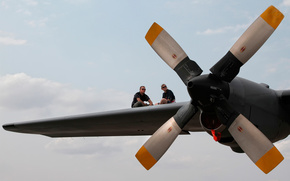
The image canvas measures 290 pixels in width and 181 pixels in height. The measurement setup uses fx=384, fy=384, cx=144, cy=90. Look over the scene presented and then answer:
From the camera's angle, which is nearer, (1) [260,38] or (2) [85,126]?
(1) [260,38]

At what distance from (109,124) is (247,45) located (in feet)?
24.9

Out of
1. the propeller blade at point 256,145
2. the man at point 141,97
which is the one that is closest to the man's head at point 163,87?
the man at point 141,97

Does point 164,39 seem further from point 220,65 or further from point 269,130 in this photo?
point 269,130

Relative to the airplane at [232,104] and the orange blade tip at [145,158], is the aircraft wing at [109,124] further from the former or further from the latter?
the orange blade tip at [145,158]

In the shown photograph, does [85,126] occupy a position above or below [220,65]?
above

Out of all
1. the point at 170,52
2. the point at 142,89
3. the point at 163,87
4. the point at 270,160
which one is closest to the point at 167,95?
the point at 163,87

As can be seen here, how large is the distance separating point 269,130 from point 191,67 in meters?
3.06

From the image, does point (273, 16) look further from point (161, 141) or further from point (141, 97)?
point (141, 97)

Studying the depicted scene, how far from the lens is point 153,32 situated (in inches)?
448

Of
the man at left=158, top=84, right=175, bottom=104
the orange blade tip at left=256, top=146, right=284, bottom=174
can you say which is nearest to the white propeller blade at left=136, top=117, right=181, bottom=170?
the orange blade tip at left=256, top=146, right=284, bottom=174

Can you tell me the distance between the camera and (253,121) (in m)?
10.9

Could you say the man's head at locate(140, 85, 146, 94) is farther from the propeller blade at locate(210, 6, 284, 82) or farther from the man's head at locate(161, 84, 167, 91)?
the propeller blade at locate(210, 6, 284, 82)

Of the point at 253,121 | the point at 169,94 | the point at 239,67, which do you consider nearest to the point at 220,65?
the point at 239,67

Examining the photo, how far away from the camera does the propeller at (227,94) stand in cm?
988
